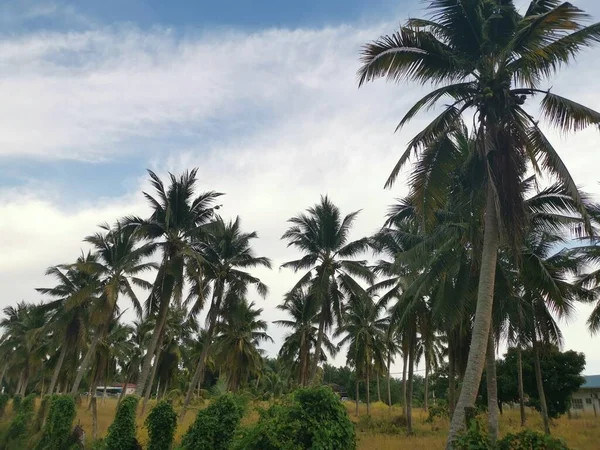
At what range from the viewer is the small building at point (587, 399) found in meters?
37.6

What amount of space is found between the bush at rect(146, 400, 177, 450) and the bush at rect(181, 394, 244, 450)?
7.61 feet

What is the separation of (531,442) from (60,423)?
1697 cm

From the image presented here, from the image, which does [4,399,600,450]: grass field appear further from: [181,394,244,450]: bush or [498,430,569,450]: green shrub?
[498,430,569,450]: green shrub

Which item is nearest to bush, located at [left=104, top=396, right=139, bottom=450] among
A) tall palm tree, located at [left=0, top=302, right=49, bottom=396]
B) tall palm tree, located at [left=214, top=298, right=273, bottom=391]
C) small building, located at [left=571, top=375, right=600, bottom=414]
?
tall palm tree, located at [left=214, top=298, right=273, bottom=391]

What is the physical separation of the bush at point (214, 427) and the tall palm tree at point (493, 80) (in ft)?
18.5

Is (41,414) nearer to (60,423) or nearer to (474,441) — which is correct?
(60,423)

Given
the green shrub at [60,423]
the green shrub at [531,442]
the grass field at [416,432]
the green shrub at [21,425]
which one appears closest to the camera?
the green shrub at [531,442]

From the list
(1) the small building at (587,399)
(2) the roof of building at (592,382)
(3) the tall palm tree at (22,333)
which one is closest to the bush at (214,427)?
(3) the tall palm tree at (22,333)

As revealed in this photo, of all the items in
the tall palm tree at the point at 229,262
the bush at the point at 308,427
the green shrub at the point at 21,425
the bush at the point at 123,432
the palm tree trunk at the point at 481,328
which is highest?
the tall palm tree at the point at 229,262

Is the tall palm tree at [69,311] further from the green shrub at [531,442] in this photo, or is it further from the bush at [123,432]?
the green shrub at [531,442]

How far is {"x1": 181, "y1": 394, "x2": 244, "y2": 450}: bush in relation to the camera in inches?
422

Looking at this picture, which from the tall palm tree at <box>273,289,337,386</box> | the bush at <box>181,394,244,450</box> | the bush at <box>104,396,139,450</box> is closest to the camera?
the bush at <box>181,394,244,450</box>

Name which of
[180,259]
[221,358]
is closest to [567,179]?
[180,259]

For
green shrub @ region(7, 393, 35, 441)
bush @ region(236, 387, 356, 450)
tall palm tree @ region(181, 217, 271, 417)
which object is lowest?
green shrub @ region(7, 393, 35, 441)
